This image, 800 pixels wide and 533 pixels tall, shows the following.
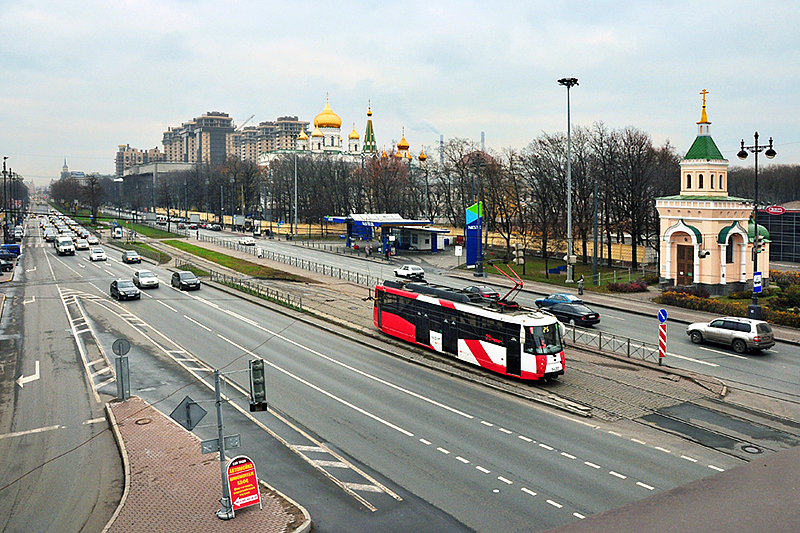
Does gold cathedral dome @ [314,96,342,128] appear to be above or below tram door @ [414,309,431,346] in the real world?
above

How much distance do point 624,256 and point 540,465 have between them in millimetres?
58881

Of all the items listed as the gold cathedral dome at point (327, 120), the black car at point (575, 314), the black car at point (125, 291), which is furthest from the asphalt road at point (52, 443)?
the gold cathedral dome at point (327, 120)

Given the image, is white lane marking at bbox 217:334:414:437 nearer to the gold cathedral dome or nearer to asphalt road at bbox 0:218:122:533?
asphalt road at bbox 0:218:122:533

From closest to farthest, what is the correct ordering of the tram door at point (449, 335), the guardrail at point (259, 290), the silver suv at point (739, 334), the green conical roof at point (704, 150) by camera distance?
the tram door at point (449, 335), the silver suv at point (739, 334), the guardrail at point (259, 290), the green conical roof at point (704, 150)

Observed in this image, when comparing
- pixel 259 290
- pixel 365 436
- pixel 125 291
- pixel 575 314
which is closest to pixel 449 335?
pixel 365 436

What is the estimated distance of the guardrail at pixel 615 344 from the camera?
28.7 m

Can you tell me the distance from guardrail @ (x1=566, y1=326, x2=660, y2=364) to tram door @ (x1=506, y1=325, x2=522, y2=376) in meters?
6.59

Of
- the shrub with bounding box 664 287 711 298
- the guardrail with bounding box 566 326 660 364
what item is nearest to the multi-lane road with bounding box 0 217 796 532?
the guardrail with bounding box 566 326 660 364

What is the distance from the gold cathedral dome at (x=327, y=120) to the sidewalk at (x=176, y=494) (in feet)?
516

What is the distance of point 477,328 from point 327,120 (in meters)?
152

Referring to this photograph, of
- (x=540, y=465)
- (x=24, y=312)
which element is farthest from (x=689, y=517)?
(x=24, y=312)

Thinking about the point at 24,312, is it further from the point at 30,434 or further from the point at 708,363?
the point at 708,363

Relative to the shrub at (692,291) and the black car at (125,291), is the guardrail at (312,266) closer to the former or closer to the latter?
the black car at (125,291)

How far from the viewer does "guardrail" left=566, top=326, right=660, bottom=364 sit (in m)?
28.7
